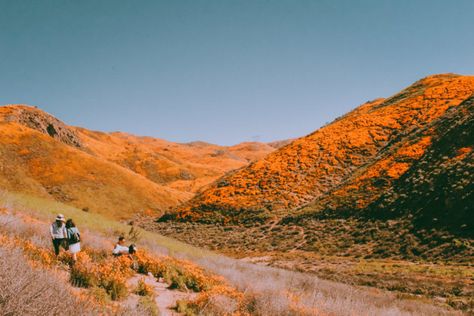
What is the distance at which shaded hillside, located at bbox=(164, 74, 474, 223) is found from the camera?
38.8 metres

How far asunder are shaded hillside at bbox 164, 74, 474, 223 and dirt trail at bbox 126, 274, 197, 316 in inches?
1130

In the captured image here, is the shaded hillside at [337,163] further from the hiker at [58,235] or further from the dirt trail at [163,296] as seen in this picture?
the hiker at [58,235]

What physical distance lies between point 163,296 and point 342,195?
3176cm

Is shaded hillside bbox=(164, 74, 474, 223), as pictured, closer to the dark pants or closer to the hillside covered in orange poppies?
the hillside covered in orange poppies

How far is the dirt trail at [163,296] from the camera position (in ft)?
23.9

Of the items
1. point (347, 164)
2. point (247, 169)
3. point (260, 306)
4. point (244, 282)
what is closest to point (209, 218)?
point (247, 169)

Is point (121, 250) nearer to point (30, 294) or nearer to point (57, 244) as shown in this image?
point (57, 244)

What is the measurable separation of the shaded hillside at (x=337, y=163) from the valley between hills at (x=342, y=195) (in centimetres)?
20

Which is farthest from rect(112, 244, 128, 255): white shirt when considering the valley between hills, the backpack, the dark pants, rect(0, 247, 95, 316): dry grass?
the valley between hills

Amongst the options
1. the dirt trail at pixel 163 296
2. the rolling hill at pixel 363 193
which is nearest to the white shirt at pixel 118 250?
the dirt trail at pixel 163 296

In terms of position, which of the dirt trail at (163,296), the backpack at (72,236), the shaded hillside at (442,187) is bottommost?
the dirt trail at (163,296)

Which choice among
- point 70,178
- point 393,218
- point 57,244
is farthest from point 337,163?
point 57,244

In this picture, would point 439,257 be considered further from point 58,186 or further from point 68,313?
point 58,186

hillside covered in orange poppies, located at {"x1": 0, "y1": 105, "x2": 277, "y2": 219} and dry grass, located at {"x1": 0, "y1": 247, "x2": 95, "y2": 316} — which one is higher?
hillside covered in orange poppies, located at {"x1": 0, "y1": 105, "x2": 277, "y2": 219}
